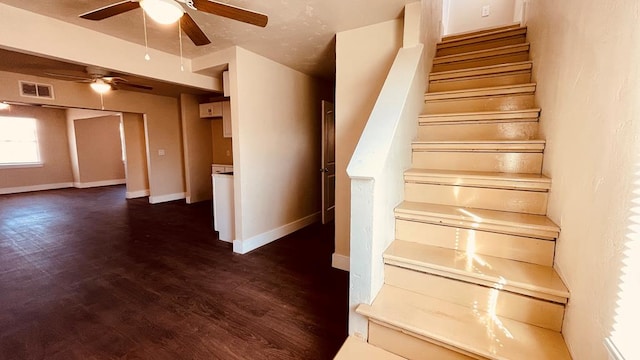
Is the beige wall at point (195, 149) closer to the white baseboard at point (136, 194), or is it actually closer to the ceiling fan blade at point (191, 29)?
the white baseboard at point (136, 194)

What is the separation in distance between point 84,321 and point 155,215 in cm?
327

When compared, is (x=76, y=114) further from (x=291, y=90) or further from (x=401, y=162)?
(x=401, y=162)

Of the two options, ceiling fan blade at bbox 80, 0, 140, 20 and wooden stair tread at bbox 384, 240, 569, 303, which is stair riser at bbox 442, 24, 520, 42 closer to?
wooden stair tread at bbox 384, 240, 569, 303

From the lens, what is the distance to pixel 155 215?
4.89m

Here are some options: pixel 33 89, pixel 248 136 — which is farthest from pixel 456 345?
pixel 33 89

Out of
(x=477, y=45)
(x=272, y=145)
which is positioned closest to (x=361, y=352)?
(x=272, y=145)

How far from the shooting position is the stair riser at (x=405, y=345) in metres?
1.12

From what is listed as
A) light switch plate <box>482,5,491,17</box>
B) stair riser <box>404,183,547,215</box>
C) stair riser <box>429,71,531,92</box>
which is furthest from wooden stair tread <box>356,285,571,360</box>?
light switch plate <box>482,5,491,17</box>

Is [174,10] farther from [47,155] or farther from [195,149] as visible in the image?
[47,155]

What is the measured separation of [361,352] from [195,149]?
5.78 m

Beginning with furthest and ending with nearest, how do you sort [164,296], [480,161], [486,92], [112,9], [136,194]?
[136,194] < [164,296] < [486,92] < [480,161] < [112,9]

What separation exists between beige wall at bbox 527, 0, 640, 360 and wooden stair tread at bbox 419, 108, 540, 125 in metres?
0.37

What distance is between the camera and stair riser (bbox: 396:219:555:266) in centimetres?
129

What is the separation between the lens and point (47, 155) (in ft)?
25.4
